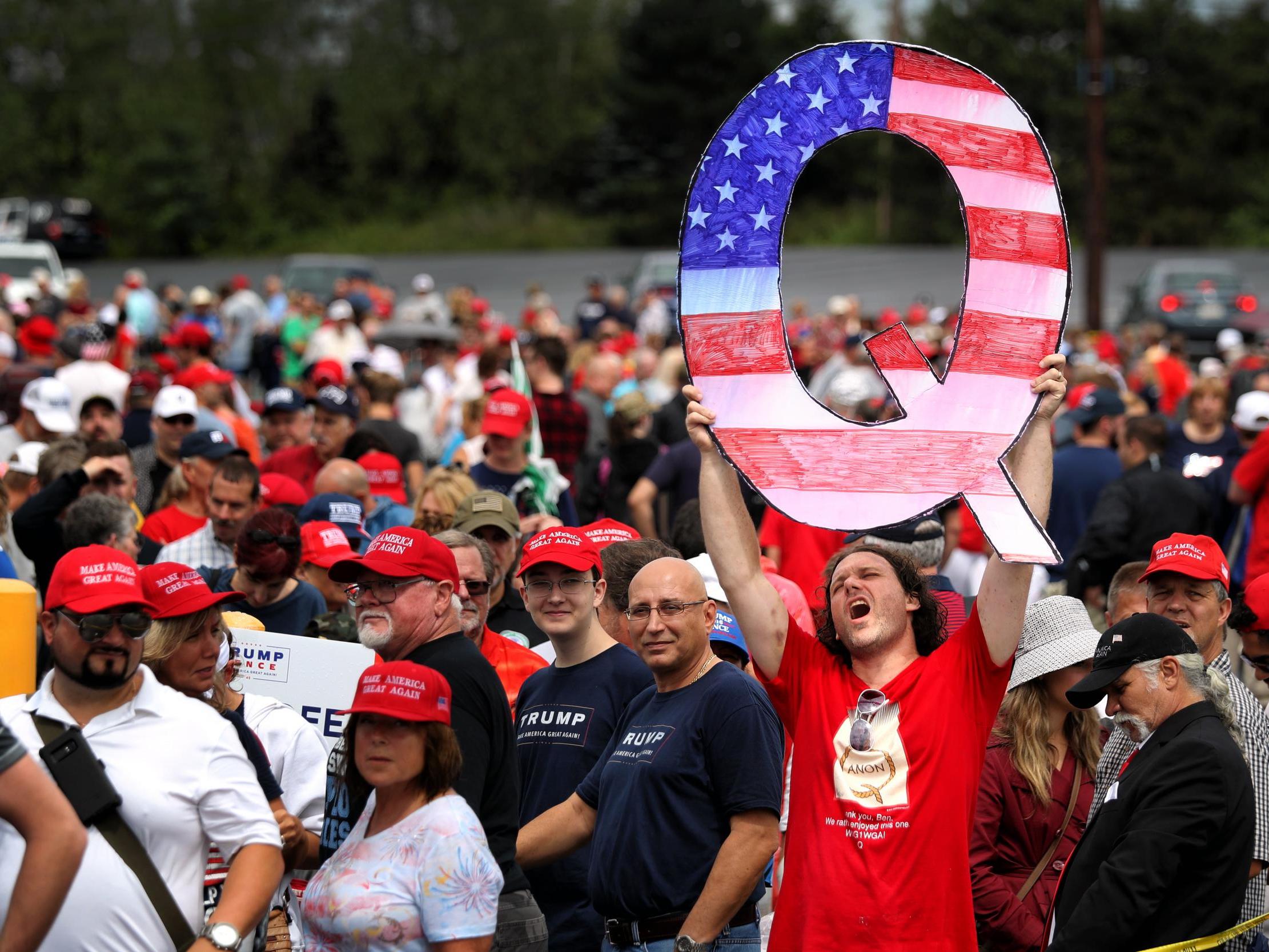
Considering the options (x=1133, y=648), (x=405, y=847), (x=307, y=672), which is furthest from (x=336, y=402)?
(x=1133, y=648)

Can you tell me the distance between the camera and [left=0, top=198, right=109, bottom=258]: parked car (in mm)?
37281

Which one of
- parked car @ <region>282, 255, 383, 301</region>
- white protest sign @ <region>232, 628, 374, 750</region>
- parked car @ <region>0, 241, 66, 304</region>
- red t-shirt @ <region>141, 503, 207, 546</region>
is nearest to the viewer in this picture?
white protest sign @ <region>232, 628, 374, 750</region>

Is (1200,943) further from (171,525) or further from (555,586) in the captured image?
(171,525)

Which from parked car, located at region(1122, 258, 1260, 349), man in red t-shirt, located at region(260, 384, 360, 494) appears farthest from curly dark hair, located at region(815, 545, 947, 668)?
parked car, located at region(1122, 258, 1260, 349)

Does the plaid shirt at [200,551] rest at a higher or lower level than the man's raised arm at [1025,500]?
lower

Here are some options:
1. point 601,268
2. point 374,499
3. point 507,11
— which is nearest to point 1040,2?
point 601,268

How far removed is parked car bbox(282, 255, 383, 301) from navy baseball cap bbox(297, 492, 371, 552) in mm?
19787

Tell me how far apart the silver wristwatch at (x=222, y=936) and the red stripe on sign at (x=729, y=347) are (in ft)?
5.85

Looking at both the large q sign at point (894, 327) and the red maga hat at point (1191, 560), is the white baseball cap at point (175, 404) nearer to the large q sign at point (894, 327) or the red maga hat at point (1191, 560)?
the large q sign at point (894, 327)

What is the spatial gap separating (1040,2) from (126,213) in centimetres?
2946

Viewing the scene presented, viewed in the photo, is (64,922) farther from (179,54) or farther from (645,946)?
(179,54)

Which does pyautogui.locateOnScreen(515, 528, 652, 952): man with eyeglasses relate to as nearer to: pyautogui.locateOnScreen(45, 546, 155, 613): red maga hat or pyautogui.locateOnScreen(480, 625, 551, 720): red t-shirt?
pyautogui.locateOnScreen(480, 625, 551, 720): red t-shirt

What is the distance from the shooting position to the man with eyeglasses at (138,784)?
352 cm

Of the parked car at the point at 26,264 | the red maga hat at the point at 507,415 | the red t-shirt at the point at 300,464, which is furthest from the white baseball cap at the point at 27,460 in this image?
the parked car at the point at 26,264
